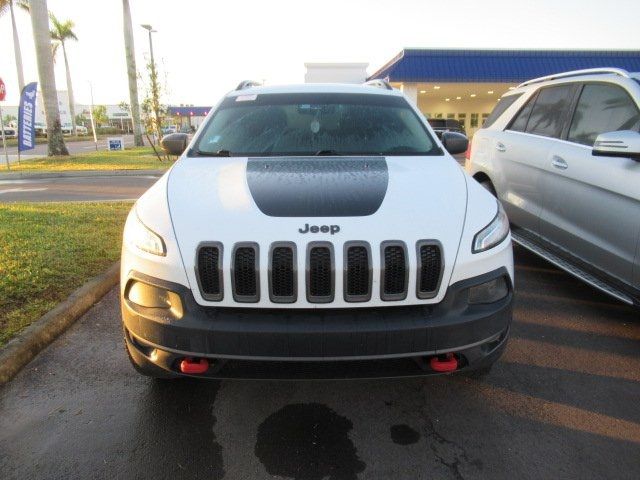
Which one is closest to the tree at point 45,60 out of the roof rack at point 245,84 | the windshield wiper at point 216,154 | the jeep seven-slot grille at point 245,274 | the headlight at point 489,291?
the roof rack at point 245,84

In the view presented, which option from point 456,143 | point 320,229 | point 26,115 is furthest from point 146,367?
point 26,115

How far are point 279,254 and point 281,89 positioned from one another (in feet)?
7.41

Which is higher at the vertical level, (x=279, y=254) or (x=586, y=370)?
(x=279, y=254)

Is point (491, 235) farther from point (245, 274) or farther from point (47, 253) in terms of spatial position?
point (47, 253)

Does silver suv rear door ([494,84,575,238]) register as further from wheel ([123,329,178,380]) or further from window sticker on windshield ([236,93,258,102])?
wheel ([123,329,178,380])

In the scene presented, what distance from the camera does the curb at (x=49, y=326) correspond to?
2982 mm

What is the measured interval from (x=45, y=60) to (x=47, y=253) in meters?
14.4

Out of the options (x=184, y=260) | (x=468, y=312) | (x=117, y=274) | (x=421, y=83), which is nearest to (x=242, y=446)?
(x=184, y=260)

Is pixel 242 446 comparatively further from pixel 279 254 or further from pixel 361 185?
pixel 361 185

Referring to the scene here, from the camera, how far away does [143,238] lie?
2338 millimetres

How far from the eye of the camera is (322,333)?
205cm

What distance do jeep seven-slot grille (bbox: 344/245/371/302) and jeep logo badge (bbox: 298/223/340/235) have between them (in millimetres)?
115

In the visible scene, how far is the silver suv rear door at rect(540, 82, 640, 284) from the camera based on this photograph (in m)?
3.21

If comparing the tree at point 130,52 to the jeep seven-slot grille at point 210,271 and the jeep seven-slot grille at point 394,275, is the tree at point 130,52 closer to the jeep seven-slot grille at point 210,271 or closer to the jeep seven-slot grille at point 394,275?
the jeep seven-slot grille at point 210,271
